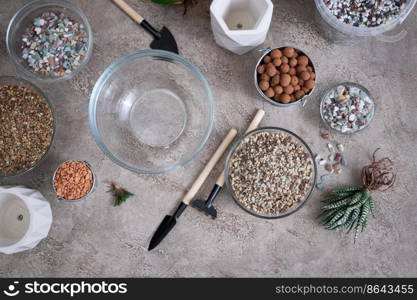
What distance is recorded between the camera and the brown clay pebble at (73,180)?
4.34 ft

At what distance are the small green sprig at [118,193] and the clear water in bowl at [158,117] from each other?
160mm

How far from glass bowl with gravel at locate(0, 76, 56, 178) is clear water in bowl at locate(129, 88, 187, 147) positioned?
24 centimetres

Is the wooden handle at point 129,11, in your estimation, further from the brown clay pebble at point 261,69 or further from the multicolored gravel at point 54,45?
the brown clay pebble at point 261,69

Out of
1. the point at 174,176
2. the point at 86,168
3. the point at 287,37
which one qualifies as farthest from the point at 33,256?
the point at 287,37

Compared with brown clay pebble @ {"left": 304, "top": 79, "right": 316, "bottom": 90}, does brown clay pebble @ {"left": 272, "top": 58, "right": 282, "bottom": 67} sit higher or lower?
higher

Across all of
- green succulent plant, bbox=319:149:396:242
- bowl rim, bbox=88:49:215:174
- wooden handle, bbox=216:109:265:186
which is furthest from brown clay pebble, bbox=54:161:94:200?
green succulent plant, bbox=319:149:396:242

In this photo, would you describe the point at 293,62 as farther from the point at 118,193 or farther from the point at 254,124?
the point at 118,193

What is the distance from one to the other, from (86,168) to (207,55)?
19.2 inches

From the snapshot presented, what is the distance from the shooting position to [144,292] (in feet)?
4.61

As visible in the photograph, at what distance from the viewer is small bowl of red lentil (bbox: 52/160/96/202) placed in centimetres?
132

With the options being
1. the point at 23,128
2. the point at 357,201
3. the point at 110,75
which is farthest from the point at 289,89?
the point at 23,128

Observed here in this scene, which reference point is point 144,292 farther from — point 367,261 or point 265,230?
point 367,261

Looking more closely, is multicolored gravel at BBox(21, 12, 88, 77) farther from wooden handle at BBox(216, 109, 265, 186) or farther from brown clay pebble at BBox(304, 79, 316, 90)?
brown clay pebble at BBox(304, 79, 316, 90)

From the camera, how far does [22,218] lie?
132 cm
